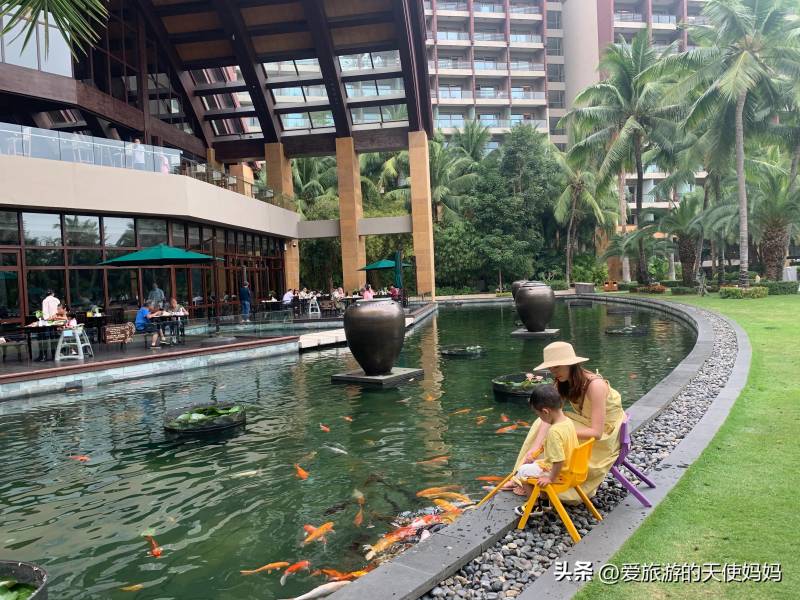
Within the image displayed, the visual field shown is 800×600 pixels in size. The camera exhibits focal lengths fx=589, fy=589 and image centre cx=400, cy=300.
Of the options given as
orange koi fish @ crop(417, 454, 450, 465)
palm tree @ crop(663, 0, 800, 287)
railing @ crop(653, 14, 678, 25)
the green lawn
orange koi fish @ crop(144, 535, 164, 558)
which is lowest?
orange koi fish @ crop(144, 535, 164, 558)

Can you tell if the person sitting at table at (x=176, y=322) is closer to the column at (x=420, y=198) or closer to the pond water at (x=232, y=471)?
the pond water at (x=232, y=471)

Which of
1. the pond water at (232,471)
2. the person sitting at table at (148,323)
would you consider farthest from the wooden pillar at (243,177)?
the pond water at (232,471)

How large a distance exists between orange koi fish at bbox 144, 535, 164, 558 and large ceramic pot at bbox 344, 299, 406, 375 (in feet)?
19.6

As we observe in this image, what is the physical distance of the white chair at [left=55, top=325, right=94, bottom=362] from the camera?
12.9 m

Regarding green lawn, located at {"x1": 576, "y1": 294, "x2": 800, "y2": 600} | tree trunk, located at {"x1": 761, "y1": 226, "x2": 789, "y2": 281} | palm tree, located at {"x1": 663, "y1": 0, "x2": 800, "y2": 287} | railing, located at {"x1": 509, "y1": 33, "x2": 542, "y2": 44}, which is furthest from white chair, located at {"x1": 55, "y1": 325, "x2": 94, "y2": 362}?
railing, located at {"x1": 509, "y1": 33, "x2": 542, "y2": 44}

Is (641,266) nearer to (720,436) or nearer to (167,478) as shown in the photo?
(720,436)

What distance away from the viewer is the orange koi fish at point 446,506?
481 centimetres

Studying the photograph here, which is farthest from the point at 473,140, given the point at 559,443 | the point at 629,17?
the point at 559,443

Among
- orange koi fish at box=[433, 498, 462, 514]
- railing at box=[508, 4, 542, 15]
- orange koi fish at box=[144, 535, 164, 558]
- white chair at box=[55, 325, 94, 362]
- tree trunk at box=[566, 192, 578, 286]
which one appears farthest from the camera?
railing at box=[508, 4, 542, 15]

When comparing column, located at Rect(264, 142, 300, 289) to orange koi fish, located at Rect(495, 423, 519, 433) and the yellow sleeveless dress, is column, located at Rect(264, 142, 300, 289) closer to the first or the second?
orange koi fish, located at Rect(495, 423, 519, 433)

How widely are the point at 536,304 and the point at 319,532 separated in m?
12.6

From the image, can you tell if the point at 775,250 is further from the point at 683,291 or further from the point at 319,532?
the point at 319,532

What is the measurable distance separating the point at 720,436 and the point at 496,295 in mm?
33262

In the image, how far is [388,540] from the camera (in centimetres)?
436
